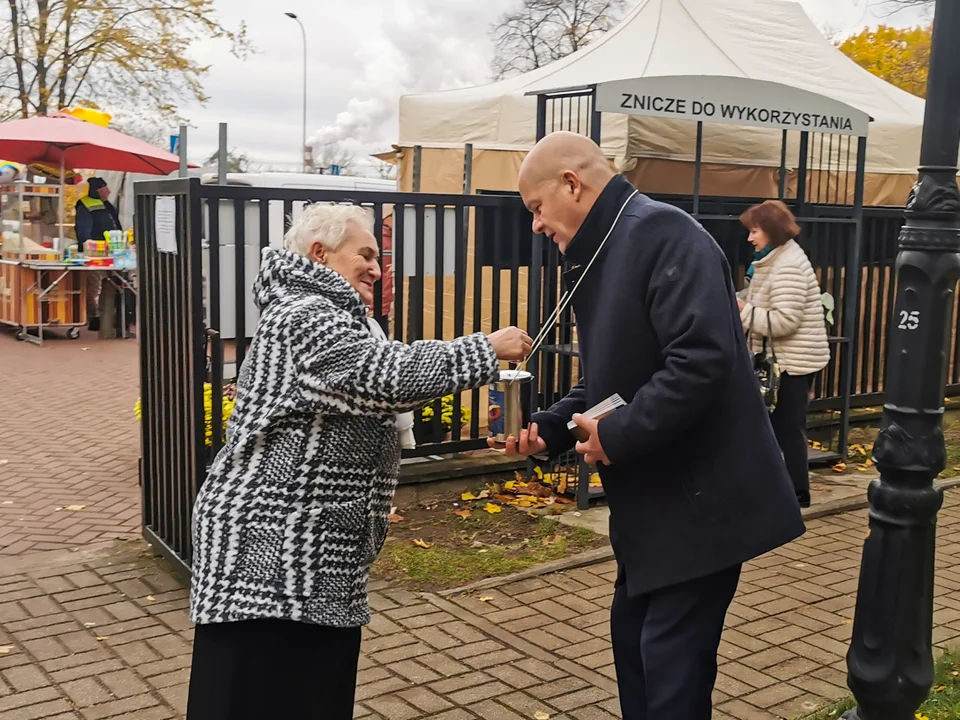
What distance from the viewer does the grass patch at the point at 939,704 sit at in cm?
392

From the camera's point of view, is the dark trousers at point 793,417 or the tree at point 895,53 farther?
the tree at point 895,53

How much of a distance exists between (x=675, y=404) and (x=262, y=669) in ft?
4.09

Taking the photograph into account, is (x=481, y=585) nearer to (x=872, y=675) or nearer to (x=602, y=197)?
(x=872, y=675)

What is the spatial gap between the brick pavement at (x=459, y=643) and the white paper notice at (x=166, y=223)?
1.67 metres

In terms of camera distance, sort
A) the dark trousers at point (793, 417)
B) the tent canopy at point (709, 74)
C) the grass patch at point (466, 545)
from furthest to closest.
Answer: the tent canopy at point (709, 74), the dark trousers at point (793, 417), the grass patch at point (466, 545)

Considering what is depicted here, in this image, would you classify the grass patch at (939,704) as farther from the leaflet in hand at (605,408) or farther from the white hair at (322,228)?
the white hair at (322,228)

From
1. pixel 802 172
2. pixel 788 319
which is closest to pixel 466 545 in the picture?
pixel 788 319

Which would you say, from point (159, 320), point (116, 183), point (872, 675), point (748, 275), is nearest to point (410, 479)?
point (159, 320)

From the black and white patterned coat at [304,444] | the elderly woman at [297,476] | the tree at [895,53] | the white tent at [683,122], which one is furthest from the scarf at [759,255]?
the tree at [895,53]

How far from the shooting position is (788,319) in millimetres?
6691

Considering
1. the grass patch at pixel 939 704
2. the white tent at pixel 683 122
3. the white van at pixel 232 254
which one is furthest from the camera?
the white tent at pixel 683 122

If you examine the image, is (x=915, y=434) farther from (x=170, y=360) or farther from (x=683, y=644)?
(x=170, y=360)

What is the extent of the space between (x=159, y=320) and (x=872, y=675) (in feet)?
12.4

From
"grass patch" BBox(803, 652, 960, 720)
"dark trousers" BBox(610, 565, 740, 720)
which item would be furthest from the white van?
"grass patch" BBox(803, 652, 960, 720)
